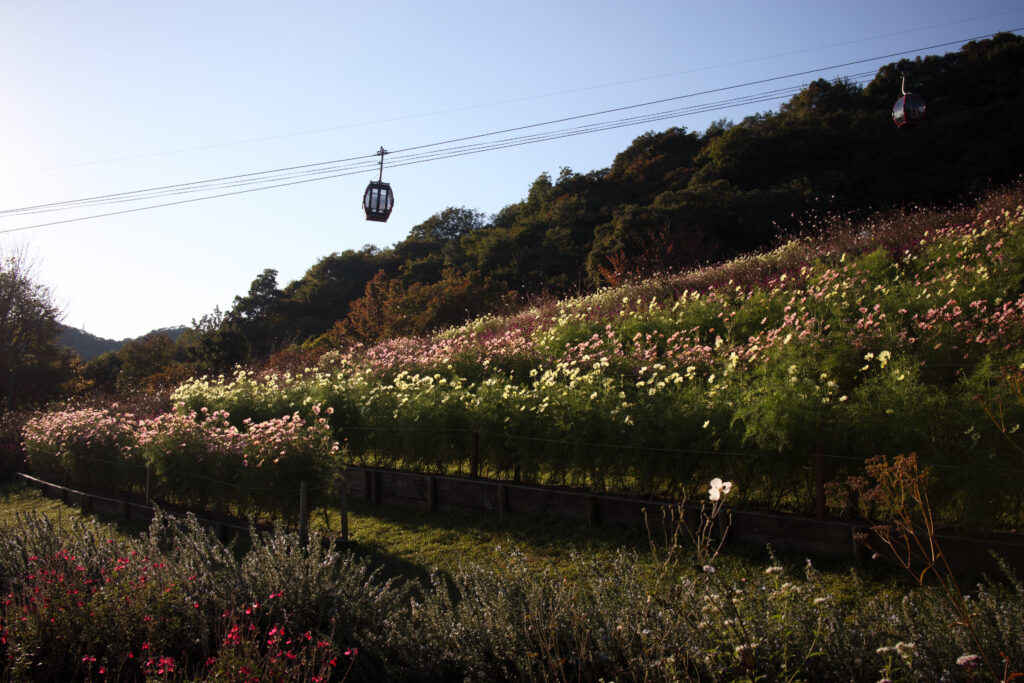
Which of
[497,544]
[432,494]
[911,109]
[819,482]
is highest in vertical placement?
[911,109]

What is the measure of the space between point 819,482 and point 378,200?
278 inches

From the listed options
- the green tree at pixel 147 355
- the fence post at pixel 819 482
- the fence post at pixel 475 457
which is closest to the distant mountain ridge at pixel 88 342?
the green tree at pixel 147 355

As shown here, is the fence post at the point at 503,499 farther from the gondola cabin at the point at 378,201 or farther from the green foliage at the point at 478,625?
the gondola cabin at the point at 378,201

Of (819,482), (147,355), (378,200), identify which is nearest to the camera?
(819,482)

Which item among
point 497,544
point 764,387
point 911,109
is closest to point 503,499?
point 497,544

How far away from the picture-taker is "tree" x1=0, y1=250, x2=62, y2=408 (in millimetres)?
21250

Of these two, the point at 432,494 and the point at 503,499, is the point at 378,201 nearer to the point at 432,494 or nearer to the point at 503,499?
the point at 432,494

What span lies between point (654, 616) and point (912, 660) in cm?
89

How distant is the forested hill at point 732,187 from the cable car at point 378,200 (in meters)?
7.11

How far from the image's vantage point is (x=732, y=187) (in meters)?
19.8

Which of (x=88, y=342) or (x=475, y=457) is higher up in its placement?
(x=88, y=342)

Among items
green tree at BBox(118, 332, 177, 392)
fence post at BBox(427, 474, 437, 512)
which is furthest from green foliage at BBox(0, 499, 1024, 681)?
green tree at BBox(118, 332, 177, 392)

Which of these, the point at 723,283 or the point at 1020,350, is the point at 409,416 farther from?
the point at 723,283

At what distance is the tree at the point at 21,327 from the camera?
69.7ft
